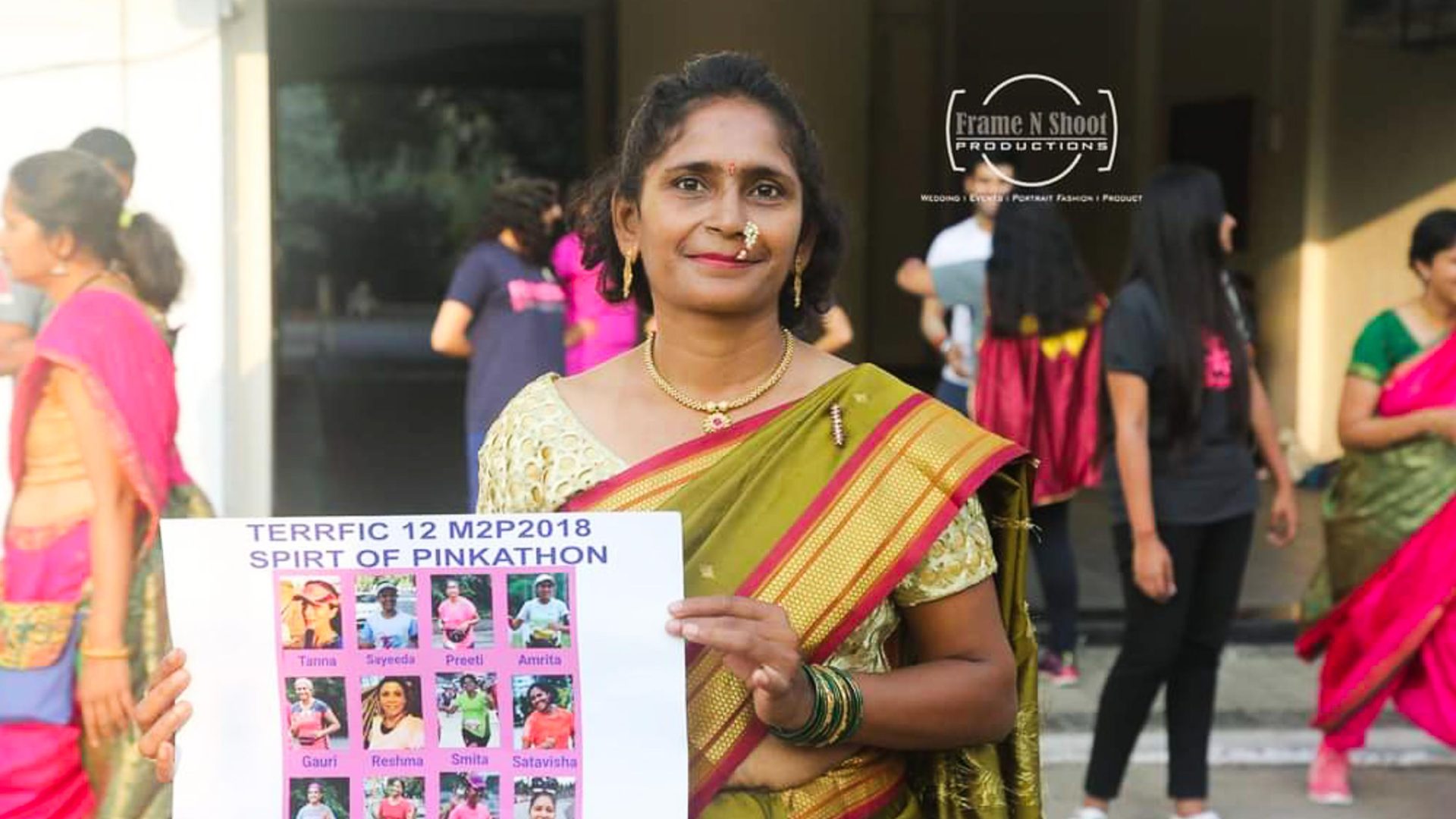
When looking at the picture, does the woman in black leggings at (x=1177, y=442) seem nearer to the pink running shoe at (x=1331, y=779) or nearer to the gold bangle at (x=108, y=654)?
the pink running shoe at (x=1331, y=779)

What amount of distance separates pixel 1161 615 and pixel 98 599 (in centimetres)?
257

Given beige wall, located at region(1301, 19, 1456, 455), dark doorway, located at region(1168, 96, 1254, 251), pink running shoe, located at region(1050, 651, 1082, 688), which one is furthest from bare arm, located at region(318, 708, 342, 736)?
dark doorway, located at region(1168, 96, 1254, 251)

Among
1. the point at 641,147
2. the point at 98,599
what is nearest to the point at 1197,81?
the point at 98,599

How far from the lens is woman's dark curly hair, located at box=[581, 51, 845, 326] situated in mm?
1997

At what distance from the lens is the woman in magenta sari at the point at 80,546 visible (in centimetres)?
416

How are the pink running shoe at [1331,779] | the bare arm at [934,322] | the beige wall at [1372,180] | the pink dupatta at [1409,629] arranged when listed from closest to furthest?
1. the pink dupatta at [1409,629]
2. the pink running shoe at [1331,779]
3. the bare arm at [934,322]
4. the beige wall at [1372,180]

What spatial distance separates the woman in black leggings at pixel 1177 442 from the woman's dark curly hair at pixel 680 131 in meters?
2.37

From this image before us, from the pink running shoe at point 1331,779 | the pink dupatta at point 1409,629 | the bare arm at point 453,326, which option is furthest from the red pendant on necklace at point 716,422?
the bare arm at point 453,326

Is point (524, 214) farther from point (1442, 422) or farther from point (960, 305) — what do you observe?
point (1442, 422)

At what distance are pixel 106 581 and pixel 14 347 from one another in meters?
0.61

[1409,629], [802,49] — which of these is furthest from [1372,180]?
[1409,629]

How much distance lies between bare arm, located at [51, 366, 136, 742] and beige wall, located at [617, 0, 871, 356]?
272 cm

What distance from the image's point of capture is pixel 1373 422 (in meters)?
4.96

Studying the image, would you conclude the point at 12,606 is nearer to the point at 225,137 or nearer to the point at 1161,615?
the point at 225,137
